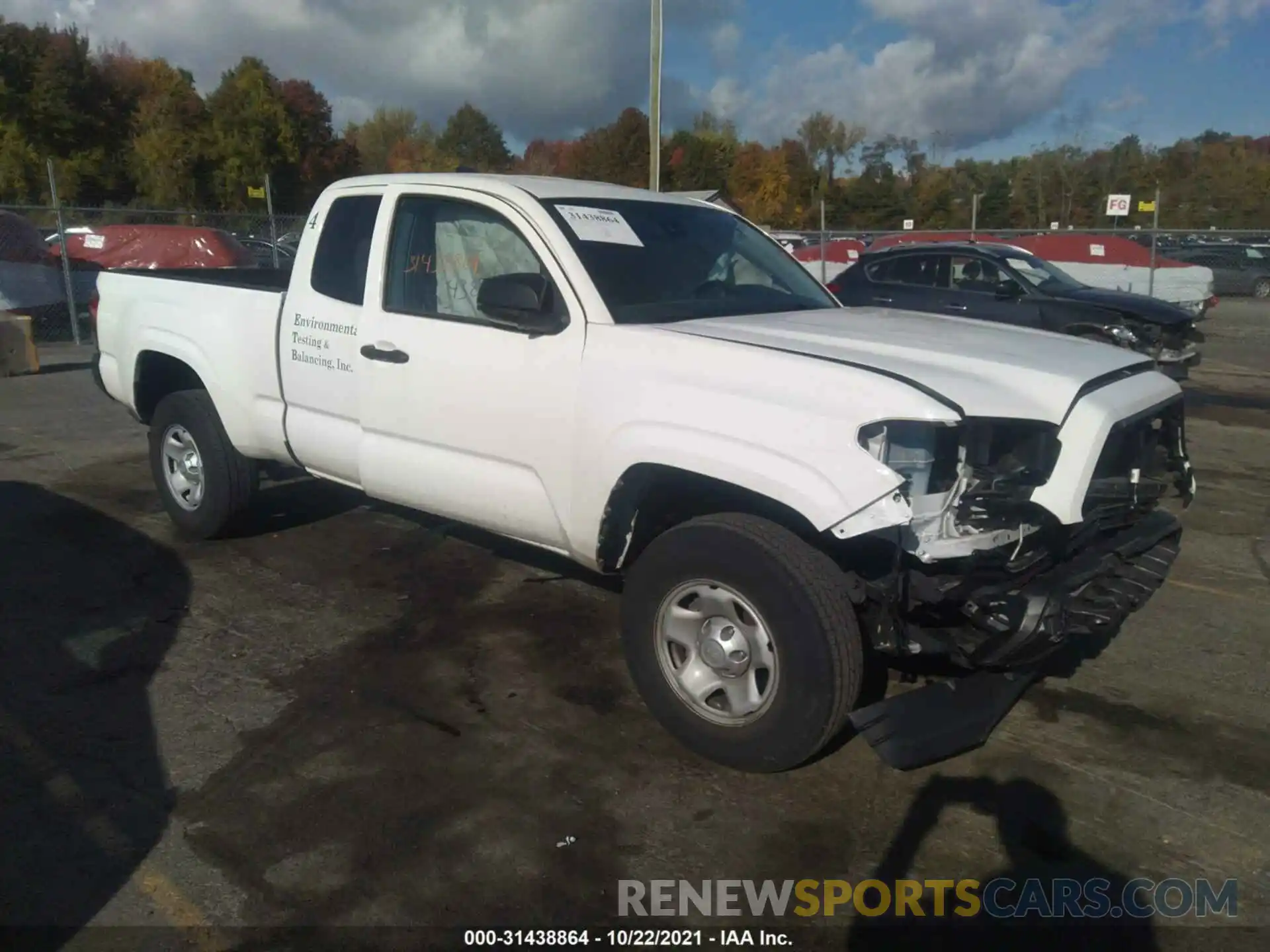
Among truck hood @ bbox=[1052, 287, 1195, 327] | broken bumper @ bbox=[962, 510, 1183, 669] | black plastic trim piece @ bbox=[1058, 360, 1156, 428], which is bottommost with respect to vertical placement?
broken bumper @ bbox=[962, 510, 1183, 669]

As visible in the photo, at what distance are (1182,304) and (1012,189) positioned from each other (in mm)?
38083

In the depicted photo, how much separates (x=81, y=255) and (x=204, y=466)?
57.6ft

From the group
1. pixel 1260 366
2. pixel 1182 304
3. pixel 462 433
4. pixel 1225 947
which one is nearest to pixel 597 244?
pixel 462 433

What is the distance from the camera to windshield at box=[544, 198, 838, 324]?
4.18m

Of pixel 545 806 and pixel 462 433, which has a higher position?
pixel 462 433

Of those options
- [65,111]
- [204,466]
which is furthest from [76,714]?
[65,111]

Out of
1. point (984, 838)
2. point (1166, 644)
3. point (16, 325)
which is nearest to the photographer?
point (984, 838)

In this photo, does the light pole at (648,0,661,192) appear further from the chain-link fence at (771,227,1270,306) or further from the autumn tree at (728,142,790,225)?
the autumn tree at (728,142,790,225)

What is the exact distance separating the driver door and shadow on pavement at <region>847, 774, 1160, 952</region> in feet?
5.52

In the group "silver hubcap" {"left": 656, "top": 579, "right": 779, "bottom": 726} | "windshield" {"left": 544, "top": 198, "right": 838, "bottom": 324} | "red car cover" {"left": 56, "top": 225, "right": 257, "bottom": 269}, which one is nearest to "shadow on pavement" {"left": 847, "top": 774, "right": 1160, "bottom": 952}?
"silver hubcap" {"left": 656, "top": 579, "right": 779, "bottom": 726}

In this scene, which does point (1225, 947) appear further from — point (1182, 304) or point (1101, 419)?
point (1182, 304)

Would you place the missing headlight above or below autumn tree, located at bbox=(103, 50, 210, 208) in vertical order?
below

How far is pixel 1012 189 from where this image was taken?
5525 cm

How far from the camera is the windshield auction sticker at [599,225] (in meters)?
4.28
